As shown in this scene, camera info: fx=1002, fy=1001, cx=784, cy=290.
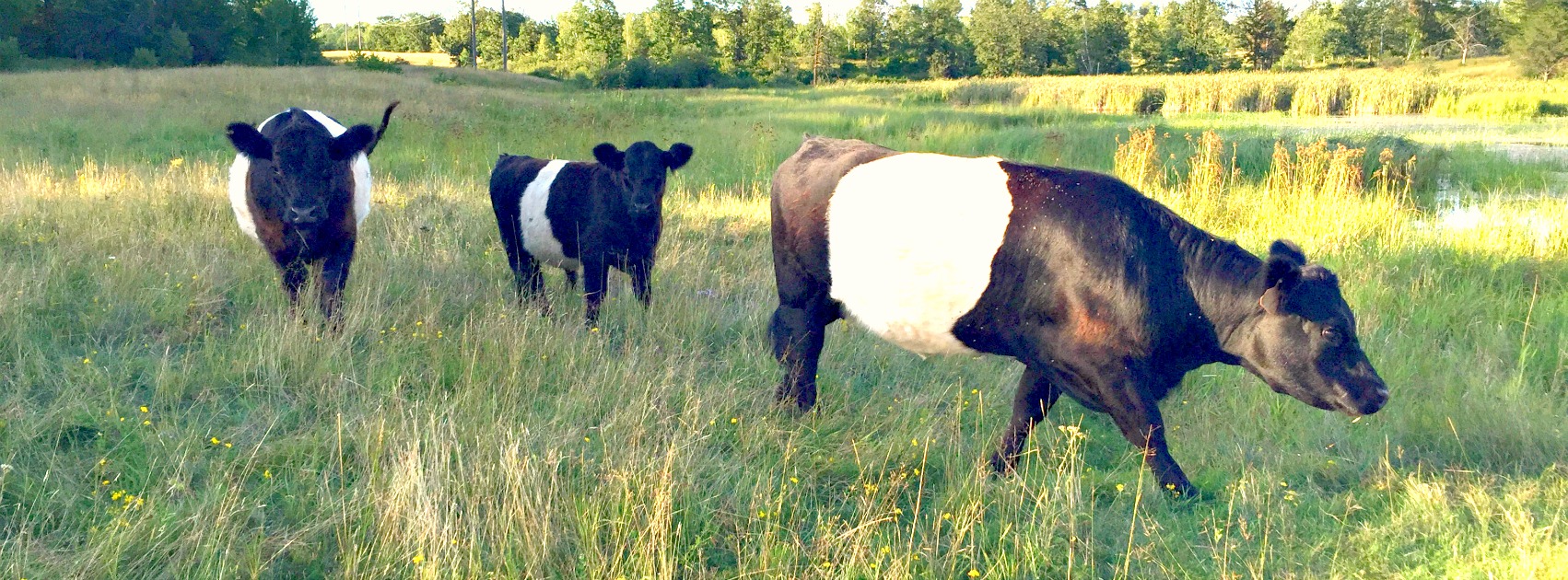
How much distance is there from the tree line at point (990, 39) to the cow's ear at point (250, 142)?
2016 inches

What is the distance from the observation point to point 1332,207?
9.34 m

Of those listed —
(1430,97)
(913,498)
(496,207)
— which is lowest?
(913,498)

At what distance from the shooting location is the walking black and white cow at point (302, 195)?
5.98 meters

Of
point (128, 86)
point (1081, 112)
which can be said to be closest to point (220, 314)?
point (128, 86)

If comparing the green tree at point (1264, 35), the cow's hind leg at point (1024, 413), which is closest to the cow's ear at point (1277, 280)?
the cow's hind leg at point (1024, 413)

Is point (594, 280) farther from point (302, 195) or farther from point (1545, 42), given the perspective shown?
point (1545, 42)

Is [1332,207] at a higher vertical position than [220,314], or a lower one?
higher

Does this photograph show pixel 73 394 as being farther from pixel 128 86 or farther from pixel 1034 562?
pixel 128 86

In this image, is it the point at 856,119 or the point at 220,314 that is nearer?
the point at 220,314

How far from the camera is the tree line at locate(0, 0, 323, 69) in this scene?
43125 millimetres

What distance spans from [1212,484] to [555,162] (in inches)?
212

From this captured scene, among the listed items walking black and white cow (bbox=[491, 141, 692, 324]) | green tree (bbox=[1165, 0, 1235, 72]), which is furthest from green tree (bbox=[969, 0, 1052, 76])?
walking black and white cow (bbox=[491, 141, 692, 324])

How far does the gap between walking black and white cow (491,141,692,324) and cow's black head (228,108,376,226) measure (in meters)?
1.35

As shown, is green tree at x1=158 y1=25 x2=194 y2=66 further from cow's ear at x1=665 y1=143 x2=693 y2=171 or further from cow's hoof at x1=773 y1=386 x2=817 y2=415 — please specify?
cow's hoof at x1=773 y1=386 x2=817 y2=415
